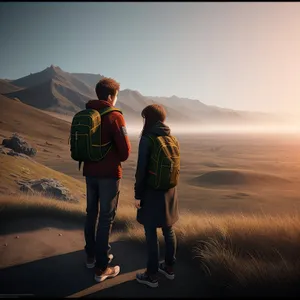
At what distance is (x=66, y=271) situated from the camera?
3.54 metres

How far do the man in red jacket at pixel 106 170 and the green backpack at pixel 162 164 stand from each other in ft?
1.21

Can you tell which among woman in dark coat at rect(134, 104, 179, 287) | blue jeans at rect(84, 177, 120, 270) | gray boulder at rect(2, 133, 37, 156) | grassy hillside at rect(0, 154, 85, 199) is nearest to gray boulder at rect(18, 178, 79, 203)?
grassy hillside at rect(0, 154, 85, 199)

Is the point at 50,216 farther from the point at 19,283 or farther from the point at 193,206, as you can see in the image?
the point at 193,206

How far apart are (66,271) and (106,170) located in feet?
5.13

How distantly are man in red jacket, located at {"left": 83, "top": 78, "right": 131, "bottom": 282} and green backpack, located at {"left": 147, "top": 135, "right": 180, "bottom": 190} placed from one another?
0.37 m

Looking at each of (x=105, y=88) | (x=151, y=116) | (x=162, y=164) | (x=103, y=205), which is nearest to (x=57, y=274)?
(x=103, y=205)

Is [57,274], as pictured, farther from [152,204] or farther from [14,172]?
[14,172]

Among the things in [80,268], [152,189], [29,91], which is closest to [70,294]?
[80,268]

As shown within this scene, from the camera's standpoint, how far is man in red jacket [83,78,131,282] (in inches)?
126

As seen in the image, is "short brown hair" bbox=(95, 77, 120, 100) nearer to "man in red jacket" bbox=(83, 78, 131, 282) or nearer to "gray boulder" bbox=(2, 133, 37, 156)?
"man in red jacket" bbox=(83, 78, 131, 282)

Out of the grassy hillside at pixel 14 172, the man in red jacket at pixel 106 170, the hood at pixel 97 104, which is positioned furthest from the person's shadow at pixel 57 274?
the grassy hillside at pixel 14 172

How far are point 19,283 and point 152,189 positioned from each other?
2.03 meters

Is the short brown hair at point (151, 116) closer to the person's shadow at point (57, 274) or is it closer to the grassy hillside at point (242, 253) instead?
the grassy hillside at point (242, 253)

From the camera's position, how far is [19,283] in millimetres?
3227
